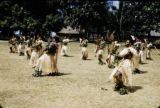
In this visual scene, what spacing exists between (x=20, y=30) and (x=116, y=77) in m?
→ 44.7

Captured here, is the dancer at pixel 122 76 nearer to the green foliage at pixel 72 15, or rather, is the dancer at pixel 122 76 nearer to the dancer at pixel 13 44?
the dancer at pixel 13 44

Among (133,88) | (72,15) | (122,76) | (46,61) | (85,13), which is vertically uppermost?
(85,13)

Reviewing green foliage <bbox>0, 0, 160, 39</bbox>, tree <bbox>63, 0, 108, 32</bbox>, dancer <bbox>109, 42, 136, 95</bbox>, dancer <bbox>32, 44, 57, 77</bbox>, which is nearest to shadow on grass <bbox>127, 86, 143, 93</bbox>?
dancer <bbox>109, 42, 136, 95</bbox>

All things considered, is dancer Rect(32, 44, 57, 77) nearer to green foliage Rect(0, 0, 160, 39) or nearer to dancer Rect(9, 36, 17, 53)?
dancer Rect(9, 36, 17, 53)

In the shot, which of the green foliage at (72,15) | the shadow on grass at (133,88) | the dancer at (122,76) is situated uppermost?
the green foliage at (72,15)

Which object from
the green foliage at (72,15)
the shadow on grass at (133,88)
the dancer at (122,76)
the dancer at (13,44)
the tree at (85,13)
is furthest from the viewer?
the tree at (85,13)

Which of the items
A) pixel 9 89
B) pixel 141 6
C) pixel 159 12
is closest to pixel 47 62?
pixel 9 89

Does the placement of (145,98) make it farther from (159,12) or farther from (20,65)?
(159,12)

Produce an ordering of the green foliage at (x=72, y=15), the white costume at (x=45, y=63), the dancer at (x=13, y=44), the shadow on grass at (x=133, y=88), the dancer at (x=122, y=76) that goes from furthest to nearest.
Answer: the green foliage at (x=72, y=15)
the dancer at (x=13, y=44)
the white costume at (x=45, y=63)
the shadow on grass at (x=133, y=88)
the dancer at (x=122, y=76)

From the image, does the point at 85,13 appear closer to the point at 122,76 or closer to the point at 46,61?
the point at 46,61

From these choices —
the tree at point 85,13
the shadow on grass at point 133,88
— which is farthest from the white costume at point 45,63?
the tree at point 85,13

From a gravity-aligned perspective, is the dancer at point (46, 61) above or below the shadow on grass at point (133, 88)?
above

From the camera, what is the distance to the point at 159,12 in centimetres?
4894

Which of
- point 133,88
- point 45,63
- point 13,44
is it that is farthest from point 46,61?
point 13,44
